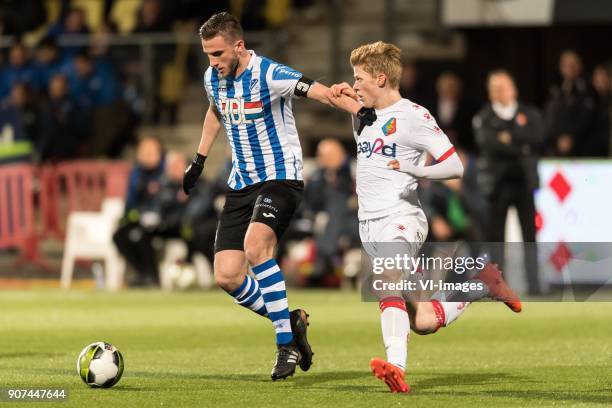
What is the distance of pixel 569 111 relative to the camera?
19.1 meters

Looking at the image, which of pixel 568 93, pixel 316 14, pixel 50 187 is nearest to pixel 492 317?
pixel 568 93

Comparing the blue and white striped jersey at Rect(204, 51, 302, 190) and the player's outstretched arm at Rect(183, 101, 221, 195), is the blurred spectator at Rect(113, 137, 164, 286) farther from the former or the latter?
the blue and white striped jersey at Rect(204, 51, 302, 190)

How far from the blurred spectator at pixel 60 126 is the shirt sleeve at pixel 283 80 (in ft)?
42.9

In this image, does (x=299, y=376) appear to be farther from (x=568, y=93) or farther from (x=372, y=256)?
(x=568, y=93)

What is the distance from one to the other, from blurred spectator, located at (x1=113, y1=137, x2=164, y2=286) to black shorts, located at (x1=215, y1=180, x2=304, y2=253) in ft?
31.3

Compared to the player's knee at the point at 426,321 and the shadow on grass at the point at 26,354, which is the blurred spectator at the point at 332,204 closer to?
the shadow on grass at the point at 26,354

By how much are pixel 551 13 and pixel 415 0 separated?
8.56 feet

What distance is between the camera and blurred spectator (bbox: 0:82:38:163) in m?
21.0

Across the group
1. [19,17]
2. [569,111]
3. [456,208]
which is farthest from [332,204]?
[19,17]

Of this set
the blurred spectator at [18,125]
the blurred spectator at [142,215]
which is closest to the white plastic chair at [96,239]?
the blurred spectator at [142,215]

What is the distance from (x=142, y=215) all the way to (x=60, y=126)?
11.4 ft

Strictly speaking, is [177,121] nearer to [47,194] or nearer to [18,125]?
[18,125]

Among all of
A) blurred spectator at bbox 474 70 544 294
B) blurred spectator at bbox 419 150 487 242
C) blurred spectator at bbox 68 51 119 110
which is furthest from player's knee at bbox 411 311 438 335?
blurred spectator at bbox 68 51 119 110

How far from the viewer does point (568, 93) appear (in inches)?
749
